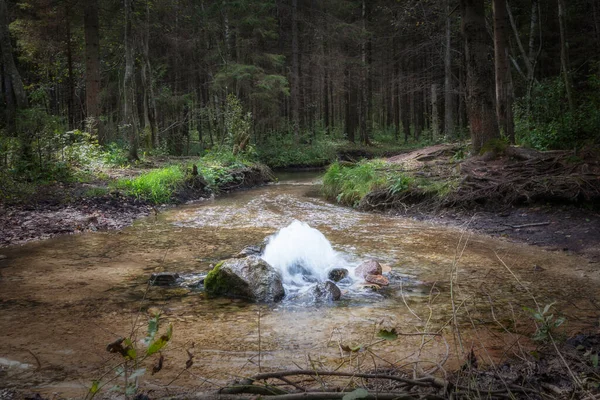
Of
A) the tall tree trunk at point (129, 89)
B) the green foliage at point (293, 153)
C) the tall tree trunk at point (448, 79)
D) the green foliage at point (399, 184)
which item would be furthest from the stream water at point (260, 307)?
the green foliage at point (293, 153)

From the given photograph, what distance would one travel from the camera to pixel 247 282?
192 inches

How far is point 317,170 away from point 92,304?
20338mm

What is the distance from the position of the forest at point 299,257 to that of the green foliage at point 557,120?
67 millimetres

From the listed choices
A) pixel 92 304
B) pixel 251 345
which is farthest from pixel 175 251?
pixel 251 345

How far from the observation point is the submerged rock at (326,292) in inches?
187

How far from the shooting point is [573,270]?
552 cm

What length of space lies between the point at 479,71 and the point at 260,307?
7.98 meters

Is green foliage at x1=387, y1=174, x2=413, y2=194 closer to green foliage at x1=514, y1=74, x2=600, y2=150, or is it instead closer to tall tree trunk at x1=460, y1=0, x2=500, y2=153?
tall tree trunk at x1=460, y1=0, x2=500, y2=153

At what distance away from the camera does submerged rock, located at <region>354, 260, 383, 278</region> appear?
17.6 ft

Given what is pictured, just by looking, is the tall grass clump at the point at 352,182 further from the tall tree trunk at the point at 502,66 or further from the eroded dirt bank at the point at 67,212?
the eroded dirt bank at the point at 67,212

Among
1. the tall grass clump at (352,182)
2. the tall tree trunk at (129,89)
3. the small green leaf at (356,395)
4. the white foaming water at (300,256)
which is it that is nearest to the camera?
the small green leaf at (356,395)

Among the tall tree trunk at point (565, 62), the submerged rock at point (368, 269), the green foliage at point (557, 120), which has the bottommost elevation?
the submerged rock at point (368, 269)

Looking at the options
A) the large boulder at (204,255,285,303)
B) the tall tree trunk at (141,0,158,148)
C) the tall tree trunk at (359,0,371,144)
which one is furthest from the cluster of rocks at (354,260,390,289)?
the tall tree trunk at (359,0,371,144)

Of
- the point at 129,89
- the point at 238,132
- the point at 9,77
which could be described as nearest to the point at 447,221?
the point at 9,77
